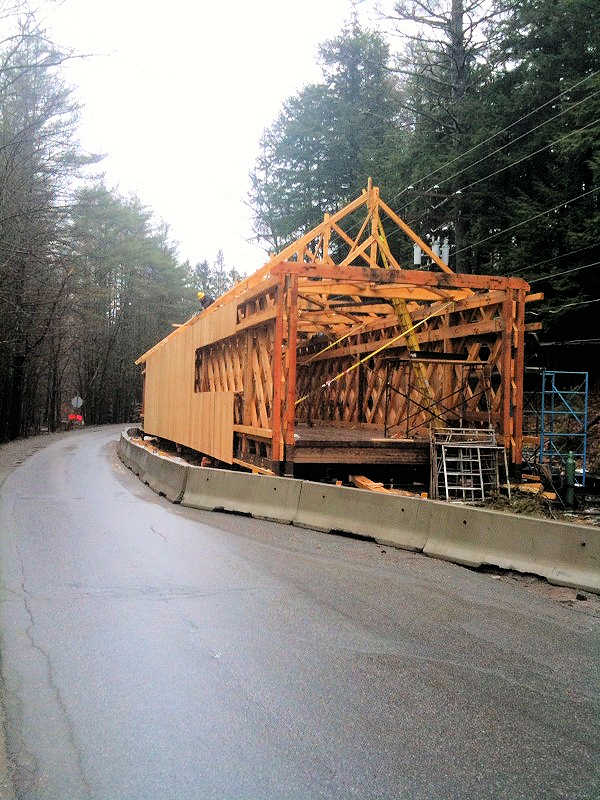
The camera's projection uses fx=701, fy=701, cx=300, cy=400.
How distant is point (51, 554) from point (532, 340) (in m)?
18.8

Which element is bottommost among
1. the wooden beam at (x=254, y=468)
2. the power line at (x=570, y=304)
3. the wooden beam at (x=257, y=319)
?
the wooden beam at (x=254, y=468)

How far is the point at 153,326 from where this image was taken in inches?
2527

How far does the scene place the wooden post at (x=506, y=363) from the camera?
13.1 metres

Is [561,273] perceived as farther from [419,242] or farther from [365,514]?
[365,514]

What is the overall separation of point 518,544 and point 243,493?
4.98 metres

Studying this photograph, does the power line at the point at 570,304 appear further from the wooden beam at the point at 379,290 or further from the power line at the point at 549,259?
the wooden beam at the point at 379,290

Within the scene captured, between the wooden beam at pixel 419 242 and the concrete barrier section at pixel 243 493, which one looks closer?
the concrete barrier section at pixel 243 493

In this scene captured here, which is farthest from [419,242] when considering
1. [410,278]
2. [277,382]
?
[277,382]

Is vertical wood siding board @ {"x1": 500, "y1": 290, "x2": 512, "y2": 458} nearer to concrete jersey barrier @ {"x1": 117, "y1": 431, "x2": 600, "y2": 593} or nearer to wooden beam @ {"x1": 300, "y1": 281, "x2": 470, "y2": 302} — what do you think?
wooden beam @ {"x1": 300, "y1": 281, "x2": 470, "y2": 302}

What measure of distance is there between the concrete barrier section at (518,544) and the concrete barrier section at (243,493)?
2798 mm

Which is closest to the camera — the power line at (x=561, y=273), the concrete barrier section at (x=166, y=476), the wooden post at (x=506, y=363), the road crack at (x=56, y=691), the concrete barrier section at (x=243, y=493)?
the road crack at (x=56, y=691)

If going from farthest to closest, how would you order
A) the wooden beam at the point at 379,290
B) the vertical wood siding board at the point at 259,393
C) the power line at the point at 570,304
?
the power line at the point at 570,304
the wooden beam at the point at 379,290
the vertical wood siding board at the point at 259,393

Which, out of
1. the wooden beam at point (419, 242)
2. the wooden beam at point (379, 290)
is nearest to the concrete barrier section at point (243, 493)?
the wooden beam at point (379, 290)

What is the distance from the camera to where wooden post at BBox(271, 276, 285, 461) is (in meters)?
12.0
